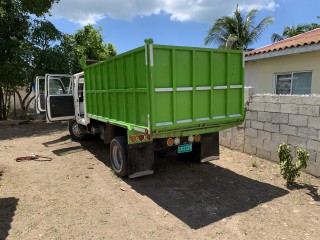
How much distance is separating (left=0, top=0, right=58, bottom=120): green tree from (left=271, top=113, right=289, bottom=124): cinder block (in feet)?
38.9

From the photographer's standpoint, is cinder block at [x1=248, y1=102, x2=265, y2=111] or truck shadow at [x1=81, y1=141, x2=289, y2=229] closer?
truck shadow at [x1=81, y1=141, x2=289, y2=229]

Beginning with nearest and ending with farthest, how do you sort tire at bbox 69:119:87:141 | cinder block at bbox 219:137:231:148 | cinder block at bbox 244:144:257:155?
cinder block at bbox 244:144:257:155, cinder block at bbox 219:137:231:148, tire at bbox 69:119:87:141

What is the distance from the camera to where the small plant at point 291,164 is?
4863 mm

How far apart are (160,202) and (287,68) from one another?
6.42 metres

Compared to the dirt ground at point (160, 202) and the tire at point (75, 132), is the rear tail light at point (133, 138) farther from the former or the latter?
the tire at point (75, 132)

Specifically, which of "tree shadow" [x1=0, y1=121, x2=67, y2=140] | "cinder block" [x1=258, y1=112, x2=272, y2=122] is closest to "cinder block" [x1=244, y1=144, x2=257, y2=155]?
"cinder block" [x1=258, y1=112, x2=272, y2=122]

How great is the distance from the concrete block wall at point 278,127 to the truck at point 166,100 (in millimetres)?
1056

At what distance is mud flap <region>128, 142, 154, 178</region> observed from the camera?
518cm

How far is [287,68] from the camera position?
8.43 metres

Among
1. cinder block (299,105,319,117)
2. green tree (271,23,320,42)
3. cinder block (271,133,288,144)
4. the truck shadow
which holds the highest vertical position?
green tree (271,23,320,42)

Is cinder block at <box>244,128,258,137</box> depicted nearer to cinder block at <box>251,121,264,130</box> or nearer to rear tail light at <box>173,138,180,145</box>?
cinder block at <box>251,121,264,130</box>

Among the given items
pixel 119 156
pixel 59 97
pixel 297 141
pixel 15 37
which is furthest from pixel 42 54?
pixel 297 141

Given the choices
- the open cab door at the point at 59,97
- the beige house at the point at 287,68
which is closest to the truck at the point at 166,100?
the open cab door at the point at 59,97

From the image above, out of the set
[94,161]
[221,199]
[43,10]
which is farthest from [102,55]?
[221,199]
